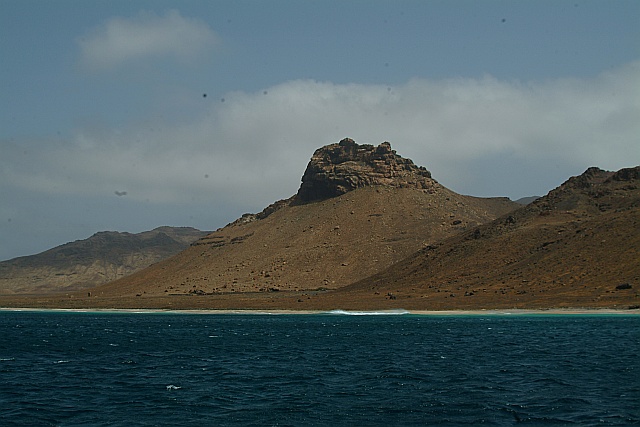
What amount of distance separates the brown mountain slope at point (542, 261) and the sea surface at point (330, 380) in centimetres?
3949

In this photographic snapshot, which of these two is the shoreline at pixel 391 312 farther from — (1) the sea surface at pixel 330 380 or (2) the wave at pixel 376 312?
(1) the sea surface at pixel 330 380

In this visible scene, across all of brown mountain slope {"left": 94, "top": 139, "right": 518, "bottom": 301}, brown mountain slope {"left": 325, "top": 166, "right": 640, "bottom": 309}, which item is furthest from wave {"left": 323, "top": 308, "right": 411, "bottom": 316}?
brown mountain slope {"left": 94, "top": 139, "right": 518, "bottom": 301}

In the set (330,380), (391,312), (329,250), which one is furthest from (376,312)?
(330,380)

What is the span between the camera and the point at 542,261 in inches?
4579

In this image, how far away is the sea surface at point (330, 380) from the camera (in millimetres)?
26219

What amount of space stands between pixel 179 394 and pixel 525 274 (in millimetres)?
90734

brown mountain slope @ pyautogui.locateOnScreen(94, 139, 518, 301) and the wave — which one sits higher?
brown mountain slope @ pyautogui.locateOnScreen(94, 139, 518, 301)

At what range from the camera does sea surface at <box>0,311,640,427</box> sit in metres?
26.2

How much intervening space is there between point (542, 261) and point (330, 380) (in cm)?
8839

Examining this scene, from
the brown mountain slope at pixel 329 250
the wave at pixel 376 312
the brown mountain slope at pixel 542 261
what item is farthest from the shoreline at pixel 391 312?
the brown mountain slope at pixel 329 250

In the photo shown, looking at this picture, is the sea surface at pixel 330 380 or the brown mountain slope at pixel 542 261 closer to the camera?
the sea surface at pixel 330 380

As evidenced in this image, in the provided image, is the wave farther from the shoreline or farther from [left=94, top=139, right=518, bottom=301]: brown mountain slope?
[left=94, top=139, right=518, bottom=301]: brown mountain slope

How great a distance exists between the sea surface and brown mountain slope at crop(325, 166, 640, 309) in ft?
130

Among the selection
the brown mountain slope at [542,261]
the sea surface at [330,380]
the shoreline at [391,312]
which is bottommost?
the sea surface at [330,380]
